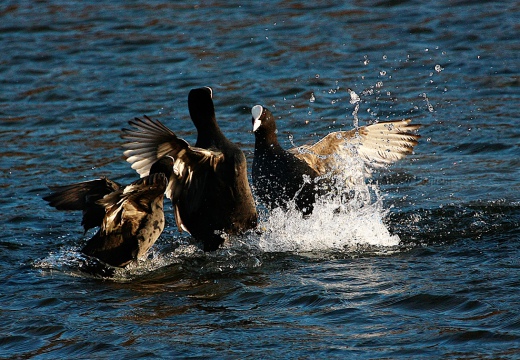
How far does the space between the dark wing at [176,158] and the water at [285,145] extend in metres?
0.45

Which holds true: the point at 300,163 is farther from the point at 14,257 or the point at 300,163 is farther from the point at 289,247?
the point at 14,257

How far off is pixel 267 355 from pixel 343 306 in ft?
2.11

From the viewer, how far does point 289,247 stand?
580cm

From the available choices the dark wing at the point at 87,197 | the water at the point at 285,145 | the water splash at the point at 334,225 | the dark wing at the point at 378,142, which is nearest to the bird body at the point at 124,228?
the dark wing at the point at 87,197

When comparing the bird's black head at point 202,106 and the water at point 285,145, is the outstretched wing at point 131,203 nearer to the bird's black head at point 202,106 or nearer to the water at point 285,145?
the water at point 285,145

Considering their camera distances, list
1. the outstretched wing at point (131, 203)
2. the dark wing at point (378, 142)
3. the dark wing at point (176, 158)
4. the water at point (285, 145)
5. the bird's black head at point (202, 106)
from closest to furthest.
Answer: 1. the water at point (285, 145)
2. the outstretched wing at point (131, 203)
3. the dark wing at point (176, 158)
4. the bird's black head at point (202, 106)
5. the dark wing at point (378, 142)

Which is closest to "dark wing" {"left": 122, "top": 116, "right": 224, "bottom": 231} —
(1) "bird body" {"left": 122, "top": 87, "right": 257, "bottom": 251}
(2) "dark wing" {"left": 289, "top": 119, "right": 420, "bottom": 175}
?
(1) "bird body" {"left": 122, "top": 87, "right": 257, "bottom": 251}

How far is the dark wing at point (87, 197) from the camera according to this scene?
18.0 ft

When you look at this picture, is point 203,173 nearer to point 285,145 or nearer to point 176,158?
point 176,158

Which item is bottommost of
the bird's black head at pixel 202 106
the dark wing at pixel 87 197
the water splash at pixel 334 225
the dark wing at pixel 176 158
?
the water splash at pixel 334 225

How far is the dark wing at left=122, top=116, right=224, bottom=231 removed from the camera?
542 centimetres

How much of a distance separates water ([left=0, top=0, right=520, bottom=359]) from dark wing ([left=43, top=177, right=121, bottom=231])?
14.6 inches

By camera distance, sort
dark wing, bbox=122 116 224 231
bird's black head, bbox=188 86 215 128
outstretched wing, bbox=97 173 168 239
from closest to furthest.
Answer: outstretched wing, bbox=97 173 168 239
dark wing, bbox=122 116 224 231
bird's black head, bbox=188 86 215 128

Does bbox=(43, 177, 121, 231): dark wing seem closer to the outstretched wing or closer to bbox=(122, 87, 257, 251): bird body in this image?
the outstretched wing
